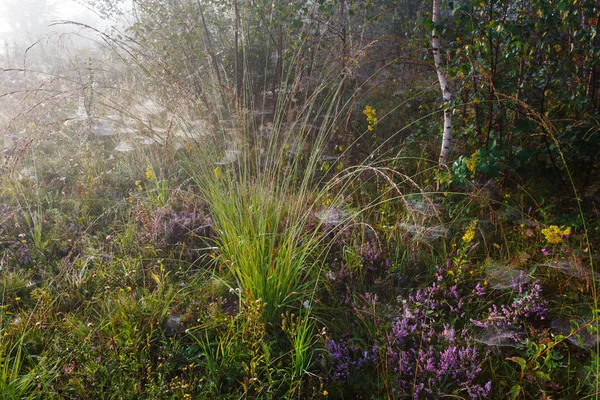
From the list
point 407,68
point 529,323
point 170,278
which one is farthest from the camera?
point 407,68

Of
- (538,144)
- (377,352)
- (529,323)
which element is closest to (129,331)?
(377,352)

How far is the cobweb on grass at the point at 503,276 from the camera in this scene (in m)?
→ 2.16

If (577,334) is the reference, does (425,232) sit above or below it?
above

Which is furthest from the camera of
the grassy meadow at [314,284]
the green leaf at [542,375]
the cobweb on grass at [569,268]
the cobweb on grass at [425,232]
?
the cobweb on grass at [425,232]

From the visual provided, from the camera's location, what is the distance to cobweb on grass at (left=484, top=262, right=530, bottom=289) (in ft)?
7.07

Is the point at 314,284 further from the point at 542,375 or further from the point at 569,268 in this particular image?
the point at 569,268

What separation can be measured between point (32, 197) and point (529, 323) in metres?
4.09

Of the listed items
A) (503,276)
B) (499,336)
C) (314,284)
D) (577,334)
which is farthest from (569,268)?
(314,284)

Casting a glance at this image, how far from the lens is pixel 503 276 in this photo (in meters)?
2.26

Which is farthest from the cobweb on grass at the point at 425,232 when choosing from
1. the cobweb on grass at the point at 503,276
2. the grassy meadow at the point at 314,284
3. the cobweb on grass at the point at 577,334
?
the cobweb on grass at the point at 577,334

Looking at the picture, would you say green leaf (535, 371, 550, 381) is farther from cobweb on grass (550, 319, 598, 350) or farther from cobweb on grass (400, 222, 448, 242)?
cobweb on grass (400, 222, 448, 242)

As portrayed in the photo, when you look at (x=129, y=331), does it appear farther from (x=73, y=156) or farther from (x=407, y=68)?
(x=407, y=68)

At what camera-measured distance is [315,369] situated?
1.89m

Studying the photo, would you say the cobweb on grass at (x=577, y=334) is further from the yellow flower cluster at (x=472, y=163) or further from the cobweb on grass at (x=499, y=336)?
the yellow flower cluster at (x=472, y=163)
